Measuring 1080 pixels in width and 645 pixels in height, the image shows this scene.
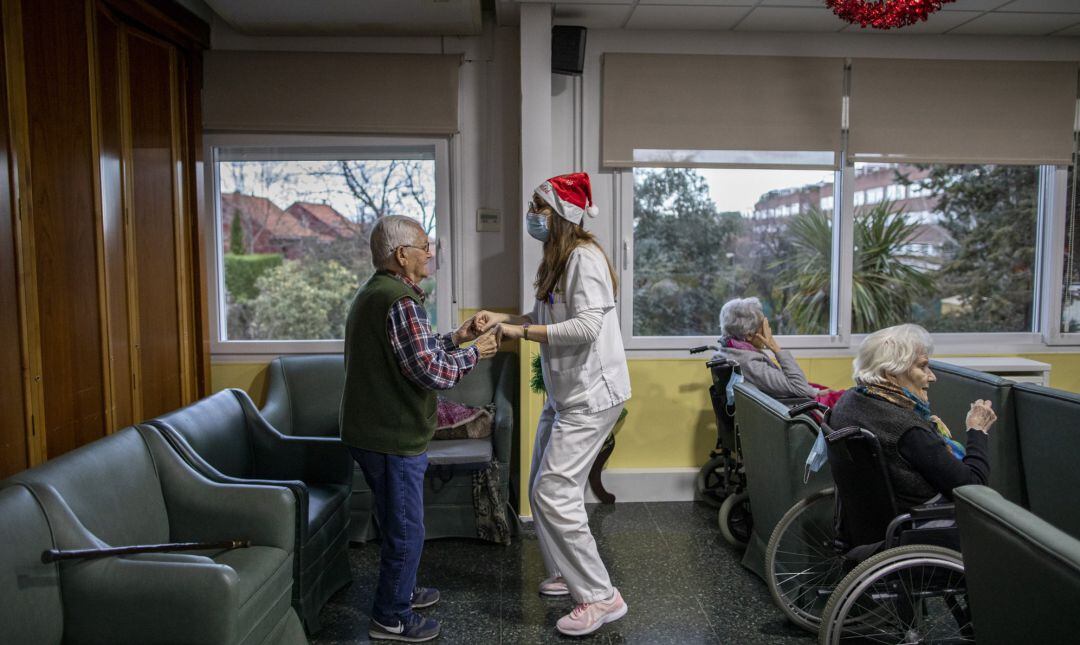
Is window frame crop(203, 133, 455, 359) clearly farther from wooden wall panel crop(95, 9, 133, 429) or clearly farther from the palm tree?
the palm tree

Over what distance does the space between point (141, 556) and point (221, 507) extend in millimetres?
442

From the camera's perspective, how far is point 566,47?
13.8ft

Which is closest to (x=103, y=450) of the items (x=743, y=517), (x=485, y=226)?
(x=485, y=226)

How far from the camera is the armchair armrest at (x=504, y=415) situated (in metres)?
3.88

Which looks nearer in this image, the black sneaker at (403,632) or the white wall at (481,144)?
the black sneaker at (403,632)

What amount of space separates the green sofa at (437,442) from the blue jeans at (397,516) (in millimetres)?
890

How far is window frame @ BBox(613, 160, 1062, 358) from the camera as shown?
A: 4.61 metres

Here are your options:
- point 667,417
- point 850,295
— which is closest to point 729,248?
point 850,295

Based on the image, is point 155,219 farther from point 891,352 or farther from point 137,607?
point 891,352

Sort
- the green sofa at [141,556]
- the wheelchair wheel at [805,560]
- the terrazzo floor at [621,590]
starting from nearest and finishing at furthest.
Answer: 1. the green sofa at [141,556]
2. the wheelchair wheel at [805,560]
3. the terrazzo floor at [621,590]

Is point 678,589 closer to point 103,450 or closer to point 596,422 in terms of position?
point 596,422

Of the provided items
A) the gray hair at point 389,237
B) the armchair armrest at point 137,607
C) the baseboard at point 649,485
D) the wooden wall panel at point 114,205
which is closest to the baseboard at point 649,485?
the baseboard at point 649,485

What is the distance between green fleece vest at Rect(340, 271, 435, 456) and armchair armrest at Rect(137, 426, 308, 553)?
324 millimetres

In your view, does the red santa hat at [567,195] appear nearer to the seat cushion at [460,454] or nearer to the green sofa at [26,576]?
the seat cushion at [460,454]
